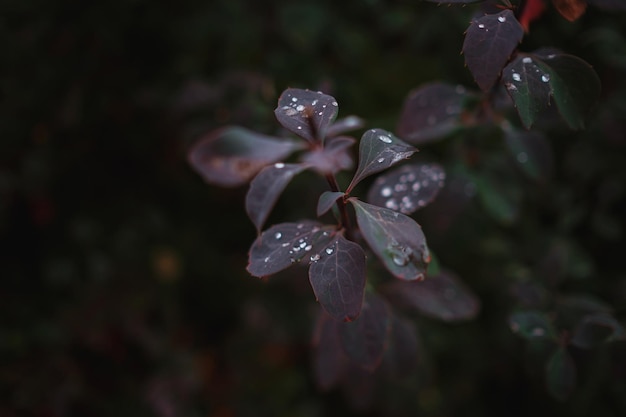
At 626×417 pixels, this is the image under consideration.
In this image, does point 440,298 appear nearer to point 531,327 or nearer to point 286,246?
point 531,327

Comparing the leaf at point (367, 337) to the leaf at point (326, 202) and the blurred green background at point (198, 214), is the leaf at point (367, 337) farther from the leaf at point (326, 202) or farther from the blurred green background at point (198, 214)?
the blurred green background at point (198, 214)

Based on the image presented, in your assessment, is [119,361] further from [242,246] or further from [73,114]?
[73,114]

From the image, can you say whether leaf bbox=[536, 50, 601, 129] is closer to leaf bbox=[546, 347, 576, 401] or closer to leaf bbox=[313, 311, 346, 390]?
leaf bbox=[546, 347, 576, 401]

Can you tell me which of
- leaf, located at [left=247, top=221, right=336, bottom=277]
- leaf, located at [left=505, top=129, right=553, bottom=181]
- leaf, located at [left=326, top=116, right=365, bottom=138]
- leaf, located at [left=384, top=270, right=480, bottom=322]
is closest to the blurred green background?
leaf, located at [left=505, top=129, right=553, bottom=181]

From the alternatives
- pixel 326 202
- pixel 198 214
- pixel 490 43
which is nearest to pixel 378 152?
pixel 326 202

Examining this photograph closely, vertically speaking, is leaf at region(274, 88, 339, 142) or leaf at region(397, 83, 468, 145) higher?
leaf at region(274, 88, 339, 142)

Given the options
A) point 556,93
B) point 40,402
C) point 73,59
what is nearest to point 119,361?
point 40,402
